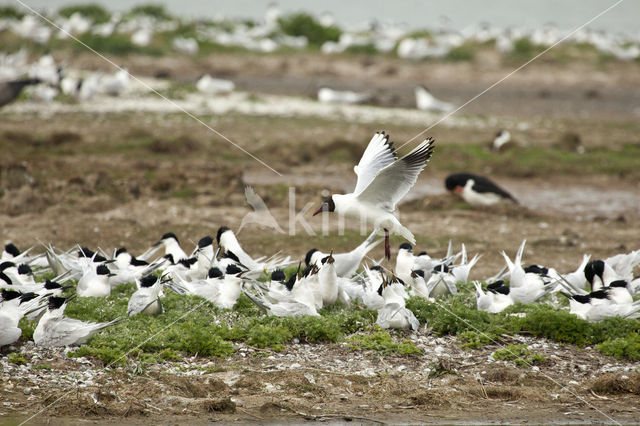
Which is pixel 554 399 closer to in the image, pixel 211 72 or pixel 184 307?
pixel 184 307

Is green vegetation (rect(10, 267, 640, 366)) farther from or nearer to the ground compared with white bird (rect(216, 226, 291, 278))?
nearer to the ground

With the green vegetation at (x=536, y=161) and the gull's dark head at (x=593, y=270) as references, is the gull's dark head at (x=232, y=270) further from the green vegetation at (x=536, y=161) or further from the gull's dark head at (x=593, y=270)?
the green vegetation at (x=536, y=161)

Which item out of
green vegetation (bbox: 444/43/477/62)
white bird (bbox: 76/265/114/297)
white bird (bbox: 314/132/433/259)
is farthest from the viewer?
green vegetation (bbox: 444/43/477/62)

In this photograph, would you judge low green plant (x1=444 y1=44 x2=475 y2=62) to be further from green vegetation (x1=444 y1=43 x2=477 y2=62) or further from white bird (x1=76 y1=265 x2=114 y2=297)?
white bird (x1=76 y1=265 x2=114 y2=297)

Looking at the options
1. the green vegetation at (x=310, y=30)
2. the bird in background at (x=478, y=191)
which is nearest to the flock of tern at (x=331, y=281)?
the bird in background at (x=478, y=191)

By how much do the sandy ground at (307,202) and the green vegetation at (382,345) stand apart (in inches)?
5.2

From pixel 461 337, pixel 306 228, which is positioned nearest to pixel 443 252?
pixel 306 228

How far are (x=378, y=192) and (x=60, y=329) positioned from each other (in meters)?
3.13

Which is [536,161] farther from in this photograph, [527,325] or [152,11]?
[152,11]

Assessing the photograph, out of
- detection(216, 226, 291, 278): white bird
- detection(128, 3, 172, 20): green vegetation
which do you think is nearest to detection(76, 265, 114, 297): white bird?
detection(216, 226, 291, 278): white bird

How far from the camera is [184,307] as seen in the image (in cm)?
729

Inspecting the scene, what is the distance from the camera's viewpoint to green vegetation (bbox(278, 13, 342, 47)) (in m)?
28.9

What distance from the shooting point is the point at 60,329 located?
652cm

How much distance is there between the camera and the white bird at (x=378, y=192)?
734 cm
